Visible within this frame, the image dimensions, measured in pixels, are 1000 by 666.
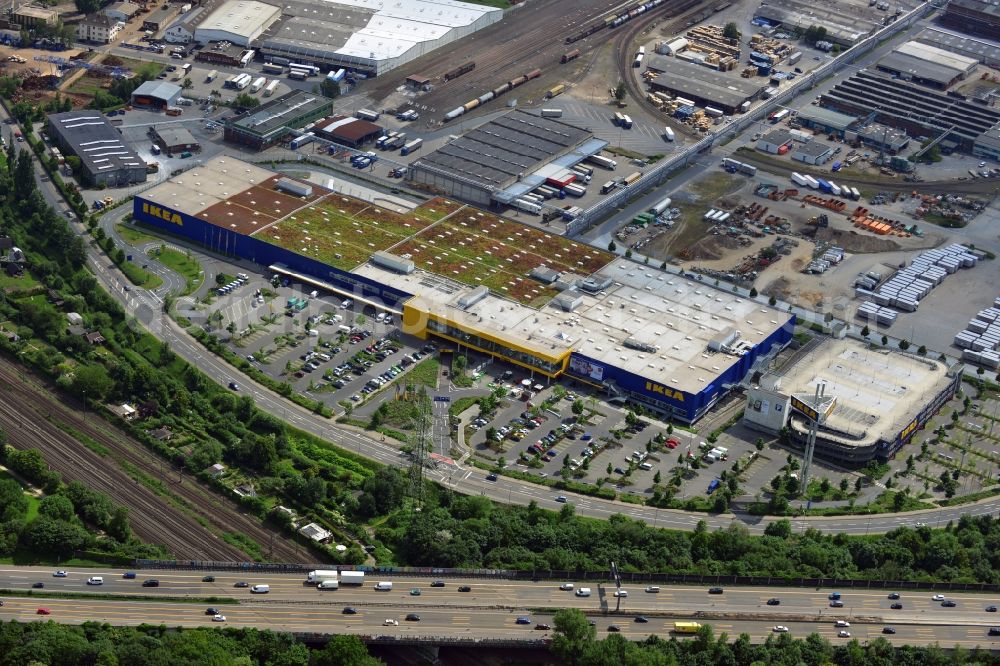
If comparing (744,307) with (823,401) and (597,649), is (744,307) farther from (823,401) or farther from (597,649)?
(597,649)

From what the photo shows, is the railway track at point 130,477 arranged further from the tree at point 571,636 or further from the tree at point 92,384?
the tree at point 571,636

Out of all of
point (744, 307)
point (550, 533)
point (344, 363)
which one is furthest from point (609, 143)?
point (550, 533)

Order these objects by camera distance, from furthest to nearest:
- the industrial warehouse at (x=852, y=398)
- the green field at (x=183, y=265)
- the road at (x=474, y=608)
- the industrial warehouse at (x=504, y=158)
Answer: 1. the industrial warehouse at (x=504, y=158)
2. the green field at (x=183, y=265)
3. the industrial warehouse at (x=852, y=398)
4. the road at (x=474, y=608)

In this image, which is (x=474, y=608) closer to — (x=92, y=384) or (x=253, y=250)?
(x=92, y=384)

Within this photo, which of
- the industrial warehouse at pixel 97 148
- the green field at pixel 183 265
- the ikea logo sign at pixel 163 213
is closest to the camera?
the green field at pixel 183 265

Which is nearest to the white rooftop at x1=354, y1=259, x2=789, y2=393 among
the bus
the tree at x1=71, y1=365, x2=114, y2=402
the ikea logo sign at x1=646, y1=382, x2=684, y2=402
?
the ikea logo sign at x1=646, y1=382, x2=684, y2=402

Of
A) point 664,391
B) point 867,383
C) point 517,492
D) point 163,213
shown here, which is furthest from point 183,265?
point 867,383

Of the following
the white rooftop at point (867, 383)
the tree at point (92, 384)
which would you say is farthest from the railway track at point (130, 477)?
the white rooftop at point (867, 383)
